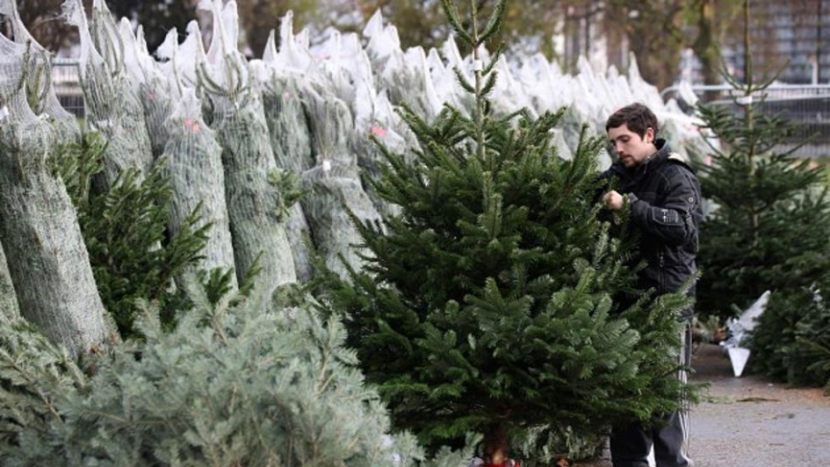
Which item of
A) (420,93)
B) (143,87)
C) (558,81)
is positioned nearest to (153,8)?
(558,81)

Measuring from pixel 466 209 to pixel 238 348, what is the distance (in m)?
1.58

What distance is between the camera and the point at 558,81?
1577 centimetres

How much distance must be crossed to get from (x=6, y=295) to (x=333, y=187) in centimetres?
419

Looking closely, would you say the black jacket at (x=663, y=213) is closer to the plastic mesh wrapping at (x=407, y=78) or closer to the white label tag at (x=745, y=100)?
the plastic mesh wrapping at (x=407, y=78)

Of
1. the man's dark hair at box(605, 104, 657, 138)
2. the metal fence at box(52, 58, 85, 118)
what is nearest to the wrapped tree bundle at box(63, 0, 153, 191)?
the metal fence at box(52, 58, 85, 118)

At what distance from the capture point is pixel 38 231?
579 cm

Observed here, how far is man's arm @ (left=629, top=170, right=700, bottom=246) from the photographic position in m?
5.80

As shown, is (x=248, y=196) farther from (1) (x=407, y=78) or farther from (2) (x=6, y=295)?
(2) (x=6, y=295)

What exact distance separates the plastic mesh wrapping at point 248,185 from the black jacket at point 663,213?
289 centimetres

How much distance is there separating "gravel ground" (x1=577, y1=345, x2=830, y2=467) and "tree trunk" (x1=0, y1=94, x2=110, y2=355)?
267 centimetres

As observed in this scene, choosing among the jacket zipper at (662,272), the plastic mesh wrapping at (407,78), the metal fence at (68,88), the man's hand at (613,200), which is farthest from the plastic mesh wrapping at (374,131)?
the man's hand at (613,200)

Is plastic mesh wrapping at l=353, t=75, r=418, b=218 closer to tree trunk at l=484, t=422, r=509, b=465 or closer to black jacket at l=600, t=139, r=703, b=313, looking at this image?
black jacket at l=600, t=139, r=703, b=313

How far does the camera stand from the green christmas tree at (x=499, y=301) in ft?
17.1

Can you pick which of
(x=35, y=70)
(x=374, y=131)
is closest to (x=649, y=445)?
(x=35, y=70)
